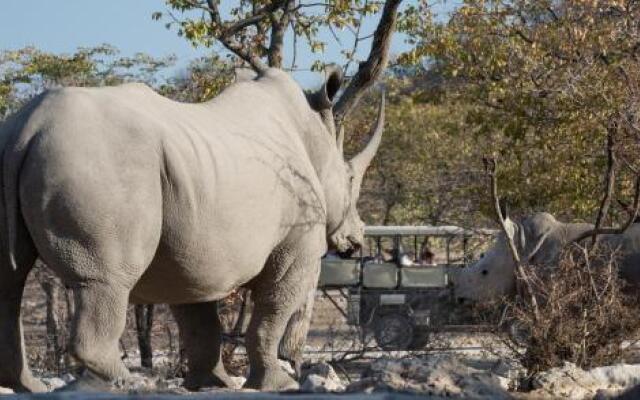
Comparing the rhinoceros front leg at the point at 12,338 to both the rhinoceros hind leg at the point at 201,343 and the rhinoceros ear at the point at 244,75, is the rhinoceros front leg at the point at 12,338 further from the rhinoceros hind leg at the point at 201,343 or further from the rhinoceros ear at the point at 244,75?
the rhinoceros ear at the point at 244,75

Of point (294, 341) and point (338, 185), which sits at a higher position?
point (338, 185)

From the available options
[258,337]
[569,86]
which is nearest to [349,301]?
[569,86]

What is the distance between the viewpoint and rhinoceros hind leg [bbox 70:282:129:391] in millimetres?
8023

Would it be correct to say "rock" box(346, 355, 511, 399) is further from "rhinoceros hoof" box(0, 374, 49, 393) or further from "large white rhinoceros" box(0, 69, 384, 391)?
"rhinoceros hoof" box(0, 374, 49, 393)

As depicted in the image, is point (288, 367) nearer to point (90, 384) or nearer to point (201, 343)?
point (201, 343)

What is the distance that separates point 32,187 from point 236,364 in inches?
228

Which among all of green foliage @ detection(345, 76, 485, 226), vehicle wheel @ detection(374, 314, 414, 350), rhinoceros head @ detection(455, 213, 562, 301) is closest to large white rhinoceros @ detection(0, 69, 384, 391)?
rhinoceros head @ detection(455, 213, 562, 301)

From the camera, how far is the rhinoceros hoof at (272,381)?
9.59 m

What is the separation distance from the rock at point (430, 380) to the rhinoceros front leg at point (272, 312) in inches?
76.7

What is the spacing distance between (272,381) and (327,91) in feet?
6.81

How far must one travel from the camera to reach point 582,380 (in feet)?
29.9

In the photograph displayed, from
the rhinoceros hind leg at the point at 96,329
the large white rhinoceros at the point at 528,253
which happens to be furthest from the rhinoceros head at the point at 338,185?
the large white rhinoceros at the point at 528,253

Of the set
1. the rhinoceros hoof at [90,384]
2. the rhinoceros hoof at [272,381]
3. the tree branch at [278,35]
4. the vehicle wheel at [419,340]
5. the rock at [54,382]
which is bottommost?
the vehicle wheel at [419,340]

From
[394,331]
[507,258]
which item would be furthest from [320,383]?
[507,258]
